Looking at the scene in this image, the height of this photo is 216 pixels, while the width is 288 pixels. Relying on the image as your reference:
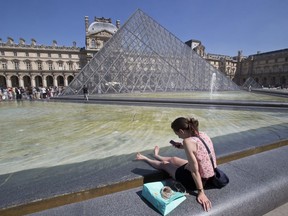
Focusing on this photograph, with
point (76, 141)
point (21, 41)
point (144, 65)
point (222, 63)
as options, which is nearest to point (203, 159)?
point (76, 141)

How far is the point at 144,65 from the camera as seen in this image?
2066cm

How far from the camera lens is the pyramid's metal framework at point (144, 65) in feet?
59.4

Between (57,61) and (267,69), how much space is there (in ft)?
205

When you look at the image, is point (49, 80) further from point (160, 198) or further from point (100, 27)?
point (160, 198)

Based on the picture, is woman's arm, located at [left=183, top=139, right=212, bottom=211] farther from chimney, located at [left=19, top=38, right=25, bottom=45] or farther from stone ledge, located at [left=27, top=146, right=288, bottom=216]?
chimney, located at [left=19, top=38, right=25, bottom=45]

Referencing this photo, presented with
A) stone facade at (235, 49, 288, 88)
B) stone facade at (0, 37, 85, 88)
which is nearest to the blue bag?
stone facade at (0, 37, 85, 88)

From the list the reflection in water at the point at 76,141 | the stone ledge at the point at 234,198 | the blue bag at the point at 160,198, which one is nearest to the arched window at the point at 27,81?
the reflection in water at the point at 76,141

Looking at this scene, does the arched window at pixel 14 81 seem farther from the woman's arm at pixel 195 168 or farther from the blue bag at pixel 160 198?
the woman's arm at pixel 195 168

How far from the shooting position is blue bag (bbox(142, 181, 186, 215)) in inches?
55.3

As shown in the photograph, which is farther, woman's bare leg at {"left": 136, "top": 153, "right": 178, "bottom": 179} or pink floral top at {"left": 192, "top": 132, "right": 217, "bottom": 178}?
woman's bare leg at {"left": 136, "top": 153, "right": 178, "bottom": 179}

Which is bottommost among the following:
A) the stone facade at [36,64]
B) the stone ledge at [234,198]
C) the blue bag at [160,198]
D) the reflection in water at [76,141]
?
the reflection in water at [76,141]

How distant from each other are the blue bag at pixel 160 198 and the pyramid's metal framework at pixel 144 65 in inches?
648

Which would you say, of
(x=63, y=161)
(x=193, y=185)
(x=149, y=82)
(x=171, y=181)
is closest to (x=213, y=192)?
(x=193, y=185)

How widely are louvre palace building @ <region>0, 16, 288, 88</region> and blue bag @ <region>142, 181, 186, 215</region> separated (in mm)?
49569
